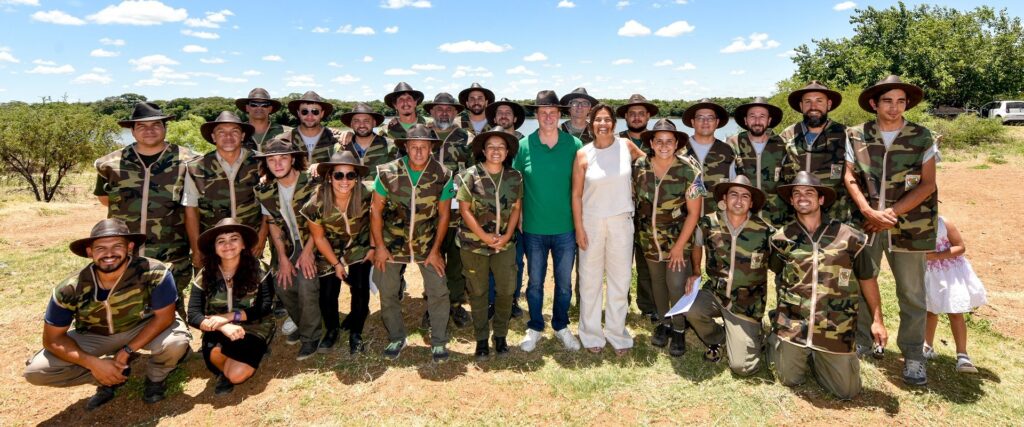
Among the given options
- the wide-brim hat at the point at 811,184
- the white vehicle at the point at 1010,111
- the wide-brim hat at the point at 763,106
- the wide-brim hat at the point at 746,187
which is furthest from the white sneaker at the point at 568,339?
the white vehicle at the point at 1010,111

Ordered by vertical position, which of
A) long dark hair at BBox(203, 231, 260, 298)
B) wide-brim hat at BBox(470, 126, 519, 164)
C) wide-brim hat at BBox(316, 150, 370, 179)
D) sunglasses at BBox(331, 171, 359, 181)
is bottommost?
long dark hair at BBox(203, 231, 260, 298)

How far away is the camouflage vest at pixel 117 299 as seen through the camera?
405 centimetres

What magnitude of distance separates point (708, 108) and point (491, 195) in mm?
2275

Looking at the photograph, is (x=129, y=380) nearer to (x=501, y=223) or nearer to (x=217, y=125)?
(x=217, y=125)

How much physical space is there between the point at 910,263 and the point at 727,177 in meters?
1.66

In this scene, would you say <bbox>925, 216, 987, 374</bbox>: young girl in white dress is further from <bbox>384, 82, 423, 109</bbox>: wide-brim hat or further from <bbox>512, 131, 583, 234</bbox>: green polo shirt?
<bbox>384, 82, 423, 109</bbox>: wide-brim hat

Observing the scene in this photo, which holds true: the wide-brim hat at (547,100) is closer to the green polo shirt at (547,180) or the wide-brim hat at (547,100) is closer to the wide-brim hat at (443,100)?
the green polo shirt at (547,180)

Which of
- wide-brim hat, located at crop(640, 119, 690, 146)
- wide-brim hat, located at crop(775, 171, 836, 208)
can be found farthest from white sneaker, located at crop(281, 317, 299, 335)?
wide-brim hat, located at crop(775, 171, 836, 208)

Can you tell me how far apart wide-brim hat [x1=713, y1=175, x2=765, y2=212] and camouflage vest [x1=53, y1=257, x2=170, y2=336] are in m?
4.73

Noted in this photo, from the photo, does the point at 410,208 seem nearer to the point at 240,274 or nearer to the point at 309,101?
the point at 240,274

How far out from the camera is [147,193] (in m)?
4.93

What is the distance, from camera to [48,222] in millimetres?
11812

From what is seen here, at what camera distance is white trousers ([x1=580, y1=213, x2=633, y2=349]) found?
4.81 m

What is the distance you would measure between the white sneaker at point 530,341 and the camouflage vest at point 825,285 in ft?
7.40
